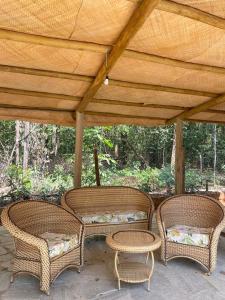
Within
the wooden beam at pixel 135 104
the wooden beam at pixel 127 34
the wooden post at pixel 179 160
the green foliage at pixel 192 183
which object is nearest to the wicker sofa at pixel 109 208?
the wooden beam at pixel 135 104

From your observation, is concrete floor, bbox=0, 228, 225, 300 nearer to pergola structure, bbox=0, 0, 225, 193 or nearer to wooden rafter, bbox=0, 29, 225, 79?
pergola structure, bbox=0, 0, 225, 193

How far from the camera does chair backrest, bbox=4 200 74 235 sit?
327cm

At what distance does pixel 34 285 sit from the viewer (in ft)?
9.57

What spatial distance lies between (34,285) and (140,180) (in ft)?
19.7

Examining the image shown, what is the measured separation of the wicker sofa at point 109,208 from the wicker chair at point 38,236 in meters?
0.41

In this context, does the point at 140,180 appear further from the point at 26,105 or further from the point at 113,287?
the point at 113,287

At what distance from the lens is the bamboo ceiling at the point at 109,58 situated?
2.39 metres

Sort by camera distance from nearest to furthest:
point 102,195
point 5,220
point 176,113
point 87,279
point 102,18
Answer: point 102,18 → point 5,220 → point 87,279 → point 102,195 → point 176,113

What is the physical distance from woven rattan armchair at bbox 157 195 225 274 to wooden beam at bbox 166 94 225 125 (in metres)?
1.70

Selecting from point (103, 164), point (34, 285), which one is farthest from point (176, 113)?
point (103, 164)

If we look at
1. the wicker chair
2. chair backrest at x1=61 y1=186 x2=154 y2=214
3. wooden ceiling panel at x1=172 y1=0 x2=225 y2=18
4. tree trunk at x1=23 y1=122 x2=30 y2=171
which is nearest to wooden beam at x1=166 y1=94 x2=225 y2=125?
chair backrest at x1=61 y1=186 x2=154 y2=214

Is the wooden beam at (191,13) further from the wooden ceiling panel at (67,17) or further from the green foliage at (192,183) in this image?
the green foliage at (192,183)

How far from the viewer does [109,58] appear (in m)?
3.21

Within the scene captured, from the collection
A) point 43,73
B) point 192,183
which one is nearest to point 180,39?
point 43,73
